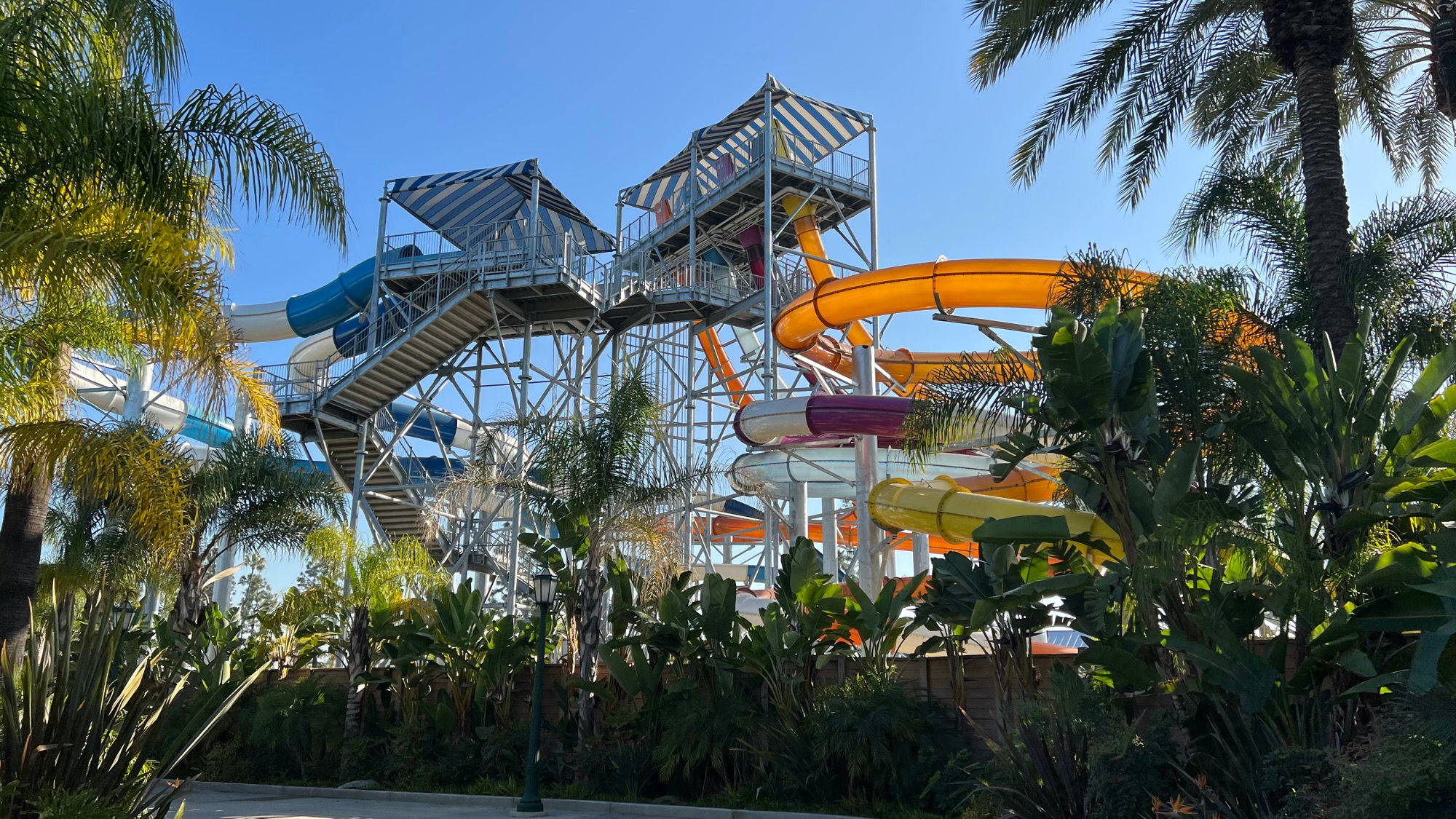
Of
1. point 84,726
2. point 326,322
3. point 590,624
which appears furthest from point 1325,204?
point 326,322

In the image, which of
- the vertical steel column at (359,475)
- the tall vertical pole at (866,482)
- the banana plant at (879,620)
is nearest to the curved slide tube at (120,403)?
the vertical steel column at (359,475)

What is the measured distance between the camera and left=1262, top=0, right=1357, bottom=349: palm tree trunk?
36.0 feet

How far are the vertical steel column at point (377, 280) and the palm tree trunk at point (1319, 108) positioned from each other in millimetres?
18902

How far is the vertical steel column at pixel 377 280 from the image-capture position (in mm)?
25062

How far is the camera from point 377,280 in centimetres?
2545

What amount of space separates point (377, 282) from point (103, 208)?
59.7ft

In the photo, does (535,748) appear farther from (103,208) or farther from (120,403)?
(120,403)

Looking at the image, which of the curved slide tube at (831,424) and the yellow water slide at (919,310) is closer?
the yellow water slide at (919,310)

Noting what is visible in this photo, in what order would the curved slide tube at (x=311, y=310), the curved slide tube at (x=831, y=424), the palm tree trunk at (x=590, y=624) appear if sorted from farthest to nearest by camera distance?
the curved slide tube at (x=311, y=310), the curved slide tube at (x=831, y=424), the palm tree trunk at (x=590, y=624)

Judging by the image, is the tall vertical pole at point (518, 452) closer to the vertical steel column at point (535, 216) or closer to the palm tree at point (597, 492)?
the vertical steel column at point (535, 216)

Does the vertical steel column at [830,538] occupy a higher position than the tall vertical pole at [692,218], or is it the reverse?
the tall vertical pole at [692,218]

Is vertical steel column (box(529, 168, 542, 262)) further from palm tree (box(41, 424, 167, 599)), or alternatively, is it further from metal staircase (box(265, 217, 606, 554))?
palm tree (box(41, 424, 167, 599))

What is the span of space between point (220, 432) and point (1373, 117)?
27979mm

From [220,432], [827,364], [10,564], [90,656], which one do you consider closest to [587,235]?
[827,364]
